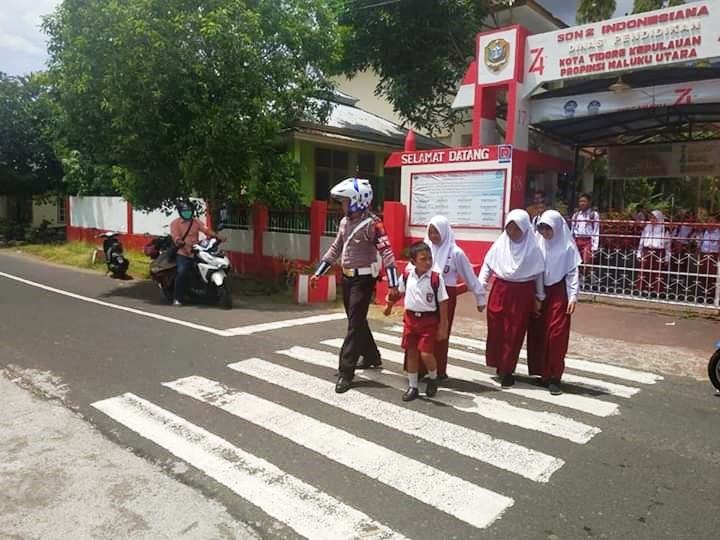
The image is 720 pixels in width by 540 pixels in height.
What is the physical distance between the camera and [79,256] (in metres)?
17.6

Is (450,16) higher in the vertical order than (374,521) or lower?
higher

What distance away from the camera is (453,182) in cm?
1106

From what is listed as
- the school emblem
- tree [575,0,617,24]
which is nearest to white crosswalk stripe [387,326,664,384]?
the school emblem

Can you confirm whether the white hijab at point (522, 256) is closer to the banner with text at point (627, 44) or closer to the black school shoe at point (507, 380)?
the black school shoe at point (507, 380)

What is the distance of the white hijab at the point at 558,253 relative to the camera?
5266mm

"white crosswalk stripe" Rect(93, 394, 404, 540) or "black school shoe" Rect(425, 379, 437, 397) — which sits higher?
"black school shoe" Rect(425, 379, 437, 397)

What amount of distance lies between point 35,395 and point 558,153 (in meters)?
11.4

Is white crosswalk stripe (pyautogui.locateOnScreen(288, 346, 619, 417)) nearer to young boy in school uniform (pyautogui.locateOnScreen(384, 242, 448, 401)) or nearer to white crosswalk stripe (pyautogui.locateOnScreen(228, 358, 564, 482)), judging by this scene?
young boy in school uniform (pyautogui.locateOnScreen(384, 242, 448, 401))

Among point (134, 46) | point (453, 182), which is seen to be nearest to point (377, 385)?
point (453, 182)

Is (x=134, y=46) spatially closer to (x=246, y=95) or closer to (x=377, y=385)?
(x=246, y=95)

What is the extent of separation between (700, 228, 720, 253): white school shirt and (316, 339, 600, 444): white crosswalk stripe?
18.2ft

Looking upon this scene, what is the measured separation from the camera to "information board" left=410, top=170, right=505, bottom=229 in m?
10.5

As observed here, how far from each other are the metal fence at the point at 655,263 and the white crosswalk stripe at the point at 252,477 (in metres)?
7.43

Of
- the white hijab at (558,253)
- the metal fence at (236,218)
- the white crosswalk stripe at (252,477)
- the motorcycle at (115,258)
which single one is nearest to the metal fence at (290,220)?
the metal fence at (236,218)
